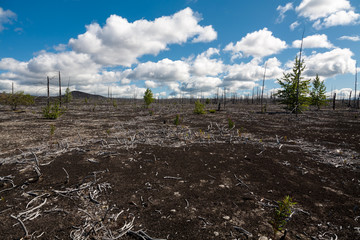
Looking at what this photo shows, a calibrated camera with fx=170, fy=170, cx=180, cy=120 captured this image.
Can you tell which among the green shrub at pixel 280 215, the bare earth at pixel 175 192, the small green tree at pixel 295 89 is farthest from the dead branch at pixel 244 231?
the small green tree at pixel 295 89

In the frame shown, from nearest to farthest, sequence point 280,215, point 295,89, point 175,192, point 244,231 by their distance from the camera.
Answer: point 280,215 → point 244,231 → point 175,192 → point 295,89

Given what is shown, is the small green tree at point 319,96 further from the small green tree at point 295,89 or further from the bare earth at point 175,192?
the bare earth at point 175,192

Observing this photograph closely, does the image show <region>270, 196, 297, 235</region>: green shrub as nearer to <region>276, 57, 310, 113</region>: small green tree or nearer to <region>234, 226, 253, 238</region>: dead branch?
<region>234, 226, 253, 238</region>: dead branch

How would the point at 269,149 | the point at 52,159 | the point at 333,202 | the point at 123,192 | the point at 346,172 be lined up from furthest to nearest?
the point at 269,149 < the point at 52,159 < the point at 346,172 < the point at 123,192 < the point at 333,202

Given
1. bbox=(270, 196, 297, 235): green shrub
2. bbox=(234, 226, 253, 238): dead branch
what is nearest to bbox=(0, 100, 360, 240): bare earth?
bbox=(234, 226, 253, 238): dead branch

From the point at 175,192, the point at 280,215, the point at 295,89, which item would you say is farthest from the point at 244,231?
the point at 295,89

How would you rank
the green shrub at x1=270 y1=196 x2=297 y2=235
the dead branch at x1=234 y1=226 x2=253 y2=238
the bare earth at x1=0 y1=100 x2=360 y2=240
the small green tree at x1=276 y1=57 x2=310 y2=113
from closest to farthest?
the green shrub at x1=270 y1=196 x2=297 y2=235
the dead branch at x1=234 y1=226 x2=253 y2=238
the bare earth at x1=0 y1=100 x2=360 y2=240
the small green tree at x1=276 y1=57 x2=310 y2=113

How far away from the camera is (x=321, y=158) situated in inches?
283

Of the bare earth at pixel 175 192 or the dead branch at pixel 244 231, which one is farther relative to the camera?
the bare earth at pixel 175 192

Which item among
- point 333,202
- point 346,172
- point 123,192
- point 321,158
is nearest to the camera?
point 333,202

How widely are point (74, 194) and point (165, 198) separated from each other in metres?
2.34

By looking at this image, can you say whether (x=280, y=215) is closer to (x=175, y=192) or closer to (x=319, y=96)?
(x=175, y=192)

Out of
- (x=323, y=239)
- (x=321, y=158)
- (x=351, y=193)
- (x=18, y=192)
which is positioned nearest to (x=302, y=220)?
(x=323, y=239)

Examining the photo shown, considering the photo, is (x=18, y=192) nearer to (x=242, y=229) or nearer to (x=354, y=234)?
(x=242, y=229)
